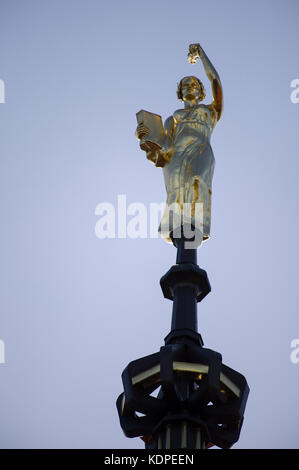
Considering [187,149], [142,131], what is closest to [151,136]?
[142,131]

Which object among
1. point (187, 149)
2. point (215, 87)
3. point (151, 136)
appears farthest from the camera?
point (215, 87)

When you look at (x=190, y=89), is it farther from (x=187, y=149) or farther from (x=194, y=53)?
(x=187, y=149)

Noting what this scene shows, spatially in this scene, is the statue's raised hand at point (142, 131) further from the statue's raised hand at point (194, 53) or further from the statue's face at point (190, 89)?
the statue's raised hand at point (194, 53)

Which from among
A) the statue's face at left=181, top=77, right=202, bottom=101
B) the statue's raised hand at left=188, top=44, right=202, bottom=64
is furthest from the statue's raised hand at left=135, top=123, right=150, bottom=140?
the statue's raised hand at left=188, top=44, right=202, bottom=64

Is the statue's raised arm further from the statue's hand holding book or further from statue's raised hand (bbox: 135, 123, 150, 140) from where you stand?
statue's raised hand (bbox: 135, 123, 150, 140)

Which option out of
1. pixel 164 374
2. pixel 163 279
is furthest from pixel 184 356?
pixel 163 279

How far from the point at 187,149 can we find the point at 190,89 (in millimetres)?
1779

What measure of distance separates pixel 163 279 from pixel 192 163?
7.30ft

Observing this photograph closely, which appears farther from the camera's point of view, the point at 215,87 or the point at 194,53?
the point at 194,53

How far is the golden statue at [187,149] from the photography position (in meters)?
12.7

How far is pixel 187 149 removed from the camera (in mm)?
13422

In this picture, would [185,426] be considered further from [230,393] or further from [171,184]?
[171,184]

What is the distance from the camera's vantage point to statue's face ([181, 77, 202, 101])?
14.7m

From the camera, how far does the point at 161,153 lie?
44.7ft
